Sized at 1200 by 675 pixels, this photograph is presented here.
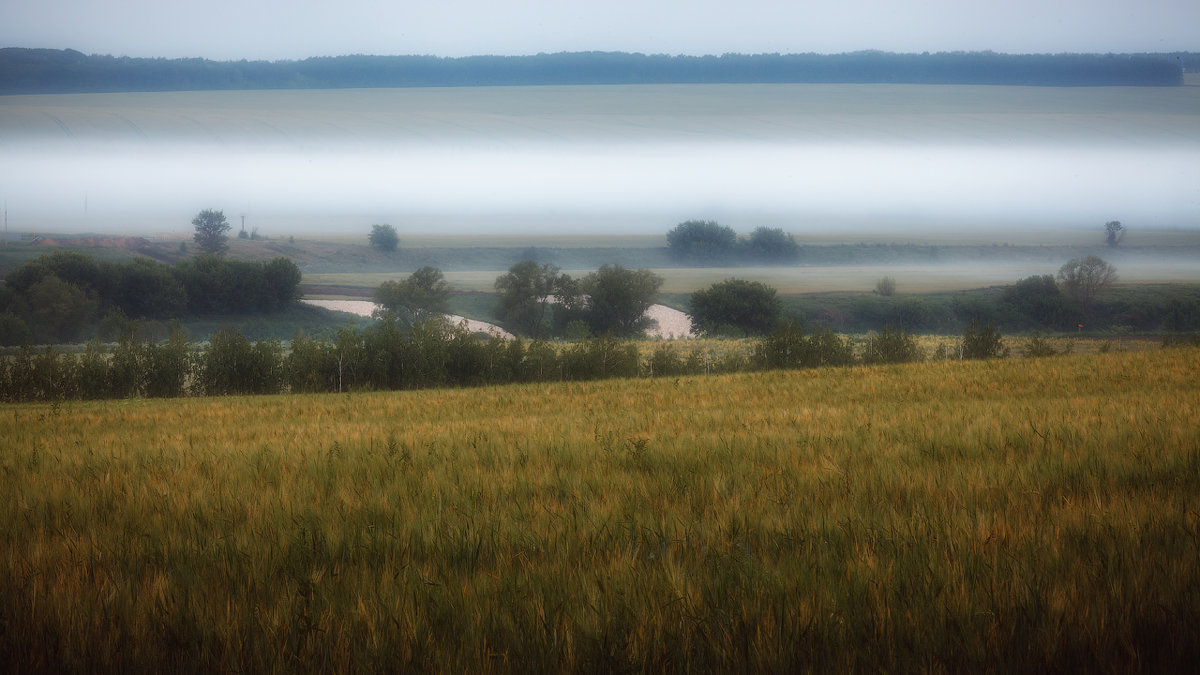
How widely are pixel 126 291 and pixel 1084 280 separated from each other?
158 metres

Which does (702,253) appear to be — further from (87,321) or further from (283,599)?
(283,599)

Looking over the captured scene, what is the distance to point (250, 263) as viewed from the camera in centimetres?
12800

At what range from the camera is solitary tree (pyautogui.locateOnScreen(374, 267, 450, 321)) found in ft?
408

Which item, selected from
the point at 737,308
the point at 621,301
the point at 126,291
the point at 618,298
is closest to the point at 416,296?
the point at 618,298

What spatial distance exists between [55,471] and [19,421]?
1471 centimetres

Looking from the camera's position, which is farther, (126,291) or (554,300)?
(554,300)

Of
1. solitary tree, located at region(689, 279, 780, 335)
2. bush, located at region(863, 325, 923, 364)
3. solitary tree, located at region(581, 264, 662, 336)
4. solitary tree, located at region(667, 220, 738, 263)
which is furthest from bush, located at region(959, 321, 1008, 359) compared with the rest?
solitary tree, located at region(667, 220, 738, 263)

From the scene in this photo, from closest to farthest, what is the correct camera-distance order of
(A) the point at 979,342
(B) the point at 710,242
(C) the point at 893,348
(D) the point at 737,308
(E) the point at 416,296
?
(A) the point at 979,342 → (C) the point at 893,348 → (D) the point at 737,308 → (E) the point at 416,296 → (B) the point at 710,242

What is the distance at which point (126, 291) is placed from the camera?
11481 cm

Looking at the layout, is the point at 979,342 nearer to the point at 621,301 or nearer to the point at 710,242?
the point at 621,301

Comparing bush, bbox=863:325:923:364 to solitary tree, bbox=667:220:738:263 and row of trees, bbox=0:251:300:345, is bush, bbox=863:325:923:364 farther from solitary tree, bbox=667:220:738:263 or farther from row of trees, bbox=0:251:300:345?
solitary tree, bbox=667:220:738:263

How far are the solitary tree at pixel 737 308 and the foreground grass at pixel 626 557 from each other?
365ft

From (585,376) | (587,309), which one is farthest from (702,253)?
(585,376)

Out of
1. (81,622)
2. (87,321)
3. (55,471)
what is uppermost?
(81,622)
